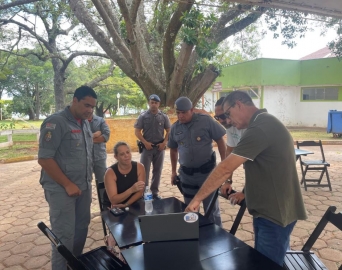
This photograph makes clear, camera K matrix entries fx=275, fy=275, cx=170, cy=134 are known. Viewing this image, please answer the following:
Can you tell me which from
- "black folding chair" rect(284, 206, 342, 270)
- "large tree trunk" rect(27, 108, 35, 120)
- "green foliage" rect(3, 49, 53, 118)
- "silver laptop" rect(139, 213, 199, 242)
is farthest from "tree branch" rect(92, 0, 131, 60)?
"large tree trunk" rect(27, 108, 35, 120)

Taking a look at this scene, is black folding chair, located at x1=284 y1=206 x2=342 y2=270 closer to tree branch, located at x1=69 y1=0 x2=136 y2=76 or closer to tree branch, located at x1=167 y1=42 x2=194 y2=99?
tree branch, located at x1=167 y1=42 x2=194 y2=99

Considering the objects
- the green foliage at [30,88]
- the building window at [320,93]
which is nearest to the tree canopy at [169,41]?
the building window at [320,93]

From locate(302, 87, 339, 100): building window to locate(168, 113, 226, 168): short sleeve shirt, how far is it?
15426 mm

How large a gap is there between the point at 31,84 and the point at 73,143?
98.5 ft

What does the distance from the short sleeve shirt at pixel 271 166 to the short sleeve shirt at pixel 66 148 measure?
136cm

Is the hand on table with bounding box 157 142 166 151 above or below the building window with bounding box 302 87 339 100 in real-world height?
below

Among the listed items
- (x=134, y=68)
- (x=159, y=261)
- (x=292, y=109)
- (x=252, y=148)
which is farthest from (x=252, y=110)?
(x=292, y=109)

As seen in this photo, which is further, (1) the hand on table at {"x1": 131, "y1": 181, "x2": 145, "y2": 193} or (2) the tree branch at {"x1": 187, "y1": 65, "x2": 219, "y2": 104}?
(2) the tree branch at {"x1": 187, "y1": 65, "x2": 219, "y2": 104}

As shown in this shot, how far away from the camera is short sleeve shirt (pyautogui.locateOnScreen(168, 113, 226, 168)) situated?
3.17 m

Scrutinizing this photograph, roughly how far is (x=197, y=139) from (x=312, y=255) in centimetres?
158

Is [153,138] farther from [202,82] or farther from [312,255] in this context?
[202,82]

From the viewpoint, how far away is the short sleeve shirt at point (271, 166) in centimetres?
174

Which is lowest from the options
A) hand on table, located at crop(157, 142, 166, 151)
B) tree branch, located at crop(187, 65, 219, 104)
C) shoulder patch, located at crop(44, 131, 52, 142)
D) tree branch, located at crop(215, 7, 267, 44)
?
hand on table, located at crop(157, 142, 166, 151)

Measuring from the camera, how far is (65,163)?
232 cm
